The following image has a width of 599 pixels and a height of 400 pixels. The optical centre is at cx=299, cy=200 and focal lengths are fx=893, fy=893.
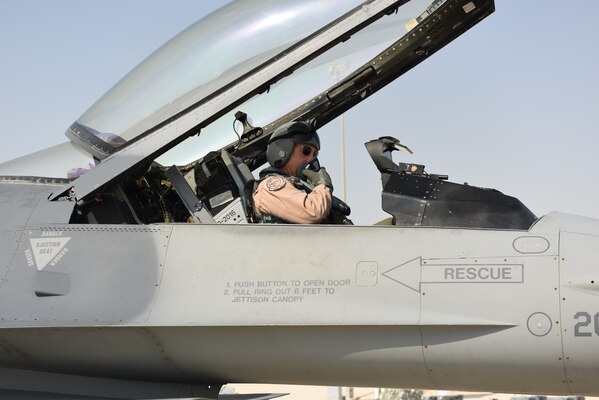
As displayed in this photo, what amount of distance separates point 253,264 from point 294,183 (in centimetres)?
92

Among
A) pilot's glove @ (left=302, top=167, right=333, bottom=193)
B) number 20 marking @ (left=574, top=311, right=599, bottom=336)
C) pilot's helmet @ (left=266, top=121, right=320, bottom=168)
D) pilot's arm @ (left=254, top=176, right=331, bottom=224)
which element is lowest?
number 20 marking @ (left=574, top=311, right=599, bottom=336)

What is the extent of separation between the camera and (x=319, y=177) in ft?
22.2

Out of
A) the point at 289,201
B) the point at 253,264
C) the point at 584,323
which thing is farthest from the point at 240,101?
the point at 584,323

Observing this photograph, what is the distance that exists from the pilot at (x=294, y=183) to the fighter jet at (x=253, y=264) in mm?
231

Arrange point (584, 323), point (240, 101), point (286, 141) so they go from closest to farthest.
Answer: point (584, 323) → point (240, 101) → point (286, 141)

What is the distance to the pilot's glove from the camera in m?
6.69

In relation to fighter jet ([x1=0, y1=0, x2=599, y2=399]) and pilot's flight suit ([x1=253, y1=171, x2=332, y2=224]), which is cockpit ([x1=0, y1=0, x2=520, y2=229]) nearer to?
fighter jet ([x1=0, y1=0, x2=599, y2=399])

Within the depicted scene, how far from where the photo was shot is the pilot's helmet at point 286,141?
6965mm

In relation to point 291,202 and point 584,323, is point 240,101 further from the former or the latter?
point 584,323

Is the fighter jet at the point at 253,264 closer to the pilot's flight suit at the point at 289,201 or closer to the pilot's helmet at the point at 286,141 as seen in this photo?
the pilot's flight suit at the point at 289,201

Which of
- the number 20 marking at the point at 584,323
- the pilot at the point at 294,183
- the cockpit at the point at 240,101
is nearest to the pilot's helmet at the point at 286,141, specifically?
the pilot at the point at 294,183

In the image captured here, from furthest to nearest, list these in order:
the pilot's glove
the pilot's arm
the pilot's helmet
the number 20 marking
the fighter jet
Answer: the pilot's helmet < the pilot's glove < the pilot's arm < the fighter jet < the number 20 marking

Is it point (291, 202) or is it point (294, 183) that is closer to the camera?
point (291, 202)

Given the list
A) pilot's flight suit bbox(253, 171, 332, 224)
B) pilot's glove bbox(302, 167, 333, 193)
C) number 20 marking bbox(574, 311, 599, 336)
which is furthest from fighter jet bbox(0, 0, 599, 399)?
pilot's glove bbox(302, 167, 333, 193)
